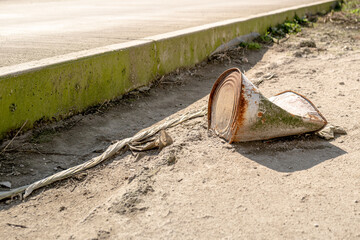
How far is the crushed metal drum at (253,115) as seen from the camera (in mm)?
2840

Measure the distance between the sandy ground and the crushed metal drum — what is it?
0.09m

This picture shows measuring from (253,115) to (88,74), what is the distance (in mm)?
1406

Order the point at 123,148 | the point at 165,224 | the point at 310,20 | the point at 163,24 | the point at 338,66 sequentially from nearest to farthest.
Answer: the point at 165,224 → the point at 123,148 → the point at 338,66 → the point at 163,24 → the point at 310,20

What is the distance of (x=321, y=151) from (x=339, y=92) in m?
1.33

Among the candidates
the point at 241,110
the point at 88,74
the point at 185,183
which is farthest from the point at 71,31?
the point at 185,183

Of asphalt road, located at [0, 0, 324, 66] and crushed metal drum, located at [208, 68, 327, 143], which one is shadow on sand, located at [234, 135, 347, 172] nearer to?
crushed metal drum, located at [208, 68, 327, 143]

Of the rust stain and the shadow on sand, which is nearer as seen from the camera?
the shadow on sand

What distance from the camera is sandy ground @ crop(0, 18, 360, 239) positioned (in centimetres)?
211

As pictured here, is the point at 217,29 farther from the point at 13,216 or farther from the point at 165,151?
the point at 13,216

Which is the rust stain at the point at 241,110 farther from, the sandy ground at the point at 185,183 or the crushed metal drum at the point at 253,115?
the sandy ground at the point at 185,183

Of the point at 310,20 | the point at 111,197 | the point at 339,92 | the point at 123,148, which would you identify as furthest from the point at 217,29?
Answer: the point at 310,20

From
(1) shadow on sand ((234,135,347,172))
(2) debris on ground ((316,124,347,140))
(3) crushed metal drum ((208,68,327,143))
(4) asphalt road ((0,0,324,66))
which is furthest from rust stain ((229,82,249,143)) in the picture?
(4) asphalt road ((0,0,324,66))

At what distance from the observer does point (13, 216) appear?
236cm

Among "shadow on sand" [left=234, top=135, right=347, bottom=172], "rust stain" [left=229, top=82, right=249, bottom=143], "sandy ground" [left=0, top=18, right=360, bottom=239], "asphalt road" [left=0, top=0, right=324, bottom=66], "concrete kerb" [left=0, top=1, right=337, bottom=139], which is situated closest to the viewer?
"sandy ground" [left=0, top=18, right=360, bottom=239]
